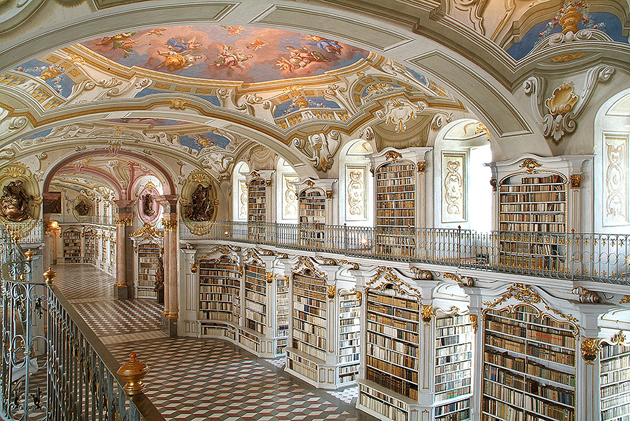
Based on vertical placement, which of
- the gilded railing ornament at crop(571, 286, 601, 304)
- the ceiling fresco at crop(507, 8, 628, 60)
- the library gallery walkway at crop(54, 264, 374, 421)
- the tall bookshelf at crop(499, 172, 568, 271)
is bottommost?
the library gallery walkway at crop(54, 264, 374, 421)

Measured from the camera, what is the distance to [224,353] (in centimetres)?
1653

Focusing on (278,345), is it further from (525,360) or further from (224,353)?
(525,360)

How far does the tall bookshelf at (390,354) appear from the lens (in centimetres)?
1084

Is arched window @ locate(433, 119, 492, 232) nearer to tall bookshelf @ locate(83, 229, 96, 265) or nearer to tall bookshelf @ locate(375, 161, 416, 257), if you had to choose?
tall bookshelf @ locate(375, 161, 416, 257)

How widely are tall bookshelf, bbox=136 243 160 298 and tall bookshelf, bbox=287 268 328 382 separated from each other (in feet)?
40.1

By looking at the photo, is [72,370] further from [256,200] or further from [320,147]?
[256,200]

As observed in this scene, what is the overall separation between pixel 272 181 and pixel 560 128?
10.0 meters

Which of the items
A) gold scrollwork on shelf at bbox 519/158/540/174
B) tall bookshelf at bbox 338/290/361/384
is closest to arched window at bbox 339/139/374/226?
tall bookshelf at bbox 338/290/361/384

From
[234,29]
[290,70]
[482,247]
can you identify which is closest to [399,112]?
[290,70]

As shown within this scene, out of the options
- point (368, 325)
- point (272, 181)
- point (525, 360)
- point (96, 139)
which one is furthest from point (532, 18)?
point (96, 139)

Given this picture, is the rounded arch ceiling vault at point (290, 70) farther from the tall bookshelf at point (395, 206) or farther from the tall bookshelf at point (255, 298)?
the tall bookshelf at point (255, 298)

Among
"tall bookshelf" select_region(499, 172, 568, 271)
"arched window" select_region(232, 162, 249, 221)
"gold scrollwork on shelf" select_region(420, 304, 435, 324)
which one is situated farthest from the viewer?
"arched window" select_region(232, 162, 249, 221)

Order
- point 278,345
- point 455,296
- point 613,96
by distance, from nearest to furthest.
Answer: point 613,96 → point 455,296 → point 278,345

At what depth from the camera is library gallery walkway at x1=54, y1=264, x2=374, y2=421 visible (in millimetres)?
11602
